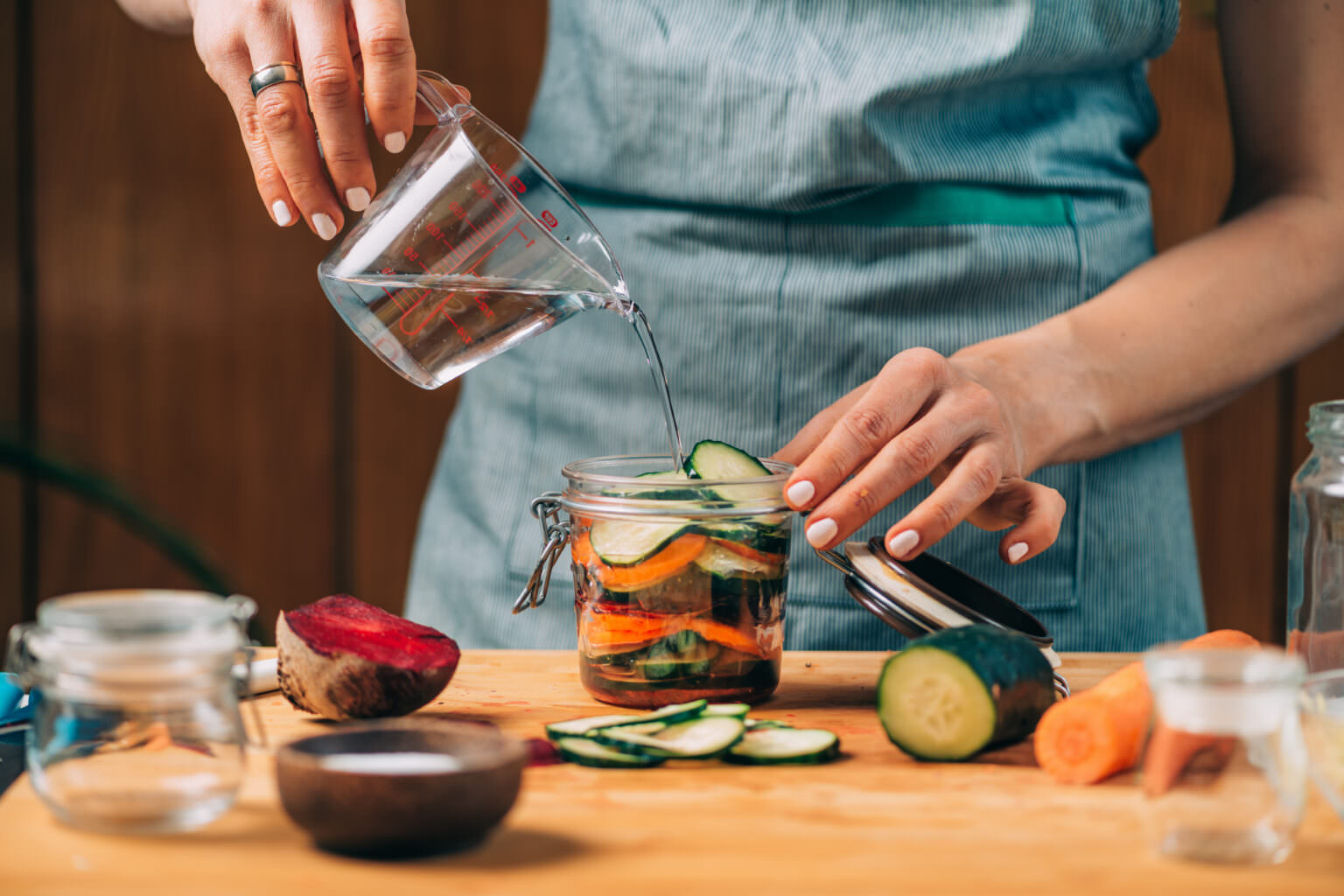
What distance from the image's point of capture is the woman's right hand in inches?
42.4

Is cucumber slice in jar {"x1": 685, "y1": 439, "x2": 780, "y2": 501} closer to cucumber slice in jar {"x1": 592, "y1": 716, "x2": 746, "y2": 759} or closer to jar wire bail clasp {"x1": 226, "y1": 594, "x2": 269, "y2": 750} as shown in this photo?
cucumber slice in jar {"x1": 592, "y1": 716, "x2": 746, "y2": 759}

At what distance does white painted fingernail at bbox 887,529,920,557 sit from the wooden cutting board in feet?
0.57

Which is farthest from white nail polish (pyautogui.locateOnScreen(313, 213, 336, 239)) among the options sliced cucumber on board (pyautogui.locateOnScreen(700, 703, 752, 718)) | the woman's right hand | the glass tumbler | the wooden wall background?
the wooden wall background

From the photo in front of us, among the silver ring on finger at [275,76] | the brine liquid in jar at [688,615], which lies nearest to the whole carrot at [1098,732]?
the brine liquid in jar at [688,615]

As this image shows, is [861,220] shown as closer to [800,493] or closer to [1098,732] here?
[800,493]

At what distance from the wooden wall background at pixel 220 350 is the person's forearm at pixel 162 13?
1174 mm

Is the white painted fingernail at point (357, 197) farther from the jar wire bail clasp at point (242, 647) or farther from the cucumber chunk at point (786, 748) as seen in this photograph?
the cucumber chunk at point (786, 748)

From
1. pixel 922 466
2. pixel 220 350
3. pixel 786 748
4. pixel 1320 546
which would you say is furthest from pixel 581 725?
pixel 220 350

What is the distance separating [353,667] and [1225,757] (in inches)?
23.5

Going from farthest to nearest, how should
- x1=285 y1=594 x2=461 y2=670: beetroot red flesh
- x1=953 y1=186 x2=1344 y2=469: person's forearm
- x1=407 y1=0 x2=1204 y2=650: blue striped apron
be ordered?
x1=407 y1=0 x2=1204 y2=650: blue striped apron < x1=953 y1=186 x2=1344 y2=469: person's forearm < x1=285 y1=594 x2=461 y2=670: beetroot red flesh

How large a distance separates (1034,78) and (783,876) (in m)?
1.07

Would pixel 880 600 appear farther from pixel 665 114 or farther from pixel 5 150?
pixel 5 150

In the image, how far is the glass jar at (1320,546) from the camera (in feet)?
3.31

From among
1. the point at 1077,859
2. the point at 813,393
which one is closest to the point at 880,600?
the point at 1077,859
